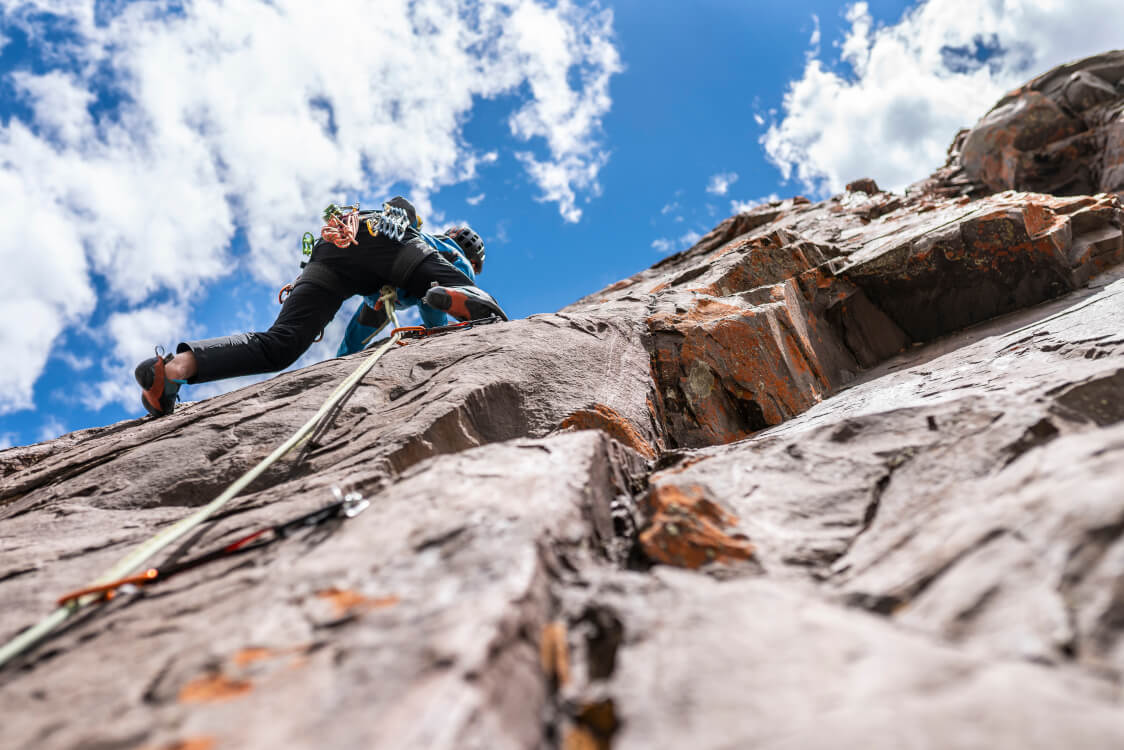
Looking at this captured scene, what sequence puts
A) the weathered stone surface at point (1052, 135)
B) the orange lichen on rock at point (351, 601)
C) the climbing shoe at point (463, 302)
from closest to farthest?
the orange lichen on rock at point (351, 601) → the climbing shoe at point (463, 302) → the weathered stone surface at point (1052, 135)

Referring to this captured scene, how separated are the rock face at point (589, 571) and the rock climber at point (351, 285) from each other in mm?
623

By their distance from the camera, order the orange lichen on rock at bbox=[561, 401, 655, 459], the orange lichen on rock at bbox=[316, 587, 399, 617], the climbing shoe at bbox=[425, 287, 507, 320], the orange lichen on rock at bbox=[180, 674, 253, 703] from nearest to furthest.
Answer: the orange lichen on rock at bbox=[180, 674, 253, 703] < the orange lichen on rock at bbox=[316, 587, 399, 617] < the orange lichen on rock at bbox=[561, 401, 655, 459] < the climbing shoe at bbox=[425, 287, 507, 320]

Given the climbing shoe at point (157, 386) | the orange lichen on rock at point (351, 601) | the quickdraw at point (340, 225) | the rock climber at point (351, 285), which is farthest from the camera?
the quickdraw at point (340, 225)

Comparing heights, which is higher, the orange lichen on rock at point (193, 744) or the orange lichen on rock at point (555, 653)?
the orange lichen on rock at point (193, 744)

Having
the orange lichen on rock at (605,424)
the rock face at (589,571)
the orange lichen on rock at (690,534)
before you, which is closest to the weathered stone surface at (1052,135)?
the rock face at (589,571)

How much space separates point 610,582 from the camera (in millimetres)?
1331

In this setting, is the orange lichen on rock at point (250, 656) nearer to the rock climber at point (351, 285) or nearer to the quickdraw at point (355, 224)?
the rock climber at point (351, 285)

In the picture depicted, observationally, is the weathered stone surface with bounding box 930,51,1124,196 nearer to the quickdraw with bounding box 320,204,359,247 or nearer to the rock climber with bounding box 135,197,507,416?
the rock climber with bounding box 135,197,507,416

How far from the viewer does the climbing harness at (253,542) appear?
5.26 feet

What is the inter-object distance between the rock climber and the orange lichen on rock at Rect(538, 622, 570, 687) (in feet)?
11.1

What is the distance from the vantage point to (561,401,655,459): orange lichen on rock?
3.18m

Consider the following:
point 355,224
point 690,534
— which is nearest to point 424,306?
point 355,224

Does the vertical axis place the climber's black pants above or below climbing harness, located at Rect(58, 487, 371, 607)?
above

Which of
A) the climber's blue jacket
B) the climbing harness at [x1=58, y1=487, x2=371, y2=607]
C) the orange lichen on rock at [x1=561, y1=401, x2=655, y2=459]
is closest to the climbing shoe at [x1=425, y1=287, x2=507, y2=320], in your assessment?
the climber's blue jacket
